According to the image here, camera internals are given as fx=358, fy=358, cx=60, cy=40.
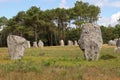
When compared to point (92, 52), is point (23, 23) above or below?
above

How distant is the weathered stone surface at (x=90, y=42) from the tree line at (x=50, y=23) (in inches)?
2812

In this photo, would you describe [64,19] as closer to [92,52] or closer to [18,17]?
[18,17]

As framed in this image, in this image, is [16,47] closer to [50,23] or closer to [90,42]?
[90,42]

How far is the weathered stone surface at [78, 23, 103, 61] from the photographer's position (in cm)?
2916

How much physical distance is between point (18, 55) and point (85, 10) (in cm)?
8510

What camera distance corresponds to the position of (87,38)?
2983cm

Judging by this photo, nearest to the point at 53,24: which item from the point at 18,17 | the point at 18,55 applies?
the point at 18,17

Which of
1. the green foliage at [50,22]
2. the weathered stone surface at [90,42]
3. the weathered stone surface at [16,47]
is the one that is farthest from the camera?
the green foliage at [50,22]

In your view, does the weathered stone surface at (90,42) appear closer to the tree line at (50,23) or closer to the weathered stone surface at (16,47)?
the weathered stone surface at (16,47)

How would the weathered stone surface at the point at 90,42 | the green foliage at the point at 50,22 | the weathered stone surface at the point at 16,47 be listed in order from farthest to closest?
the green foliage at the point at 50,22 < the weathered stone surface at the point at 16,47 < the weathered stone surface at the point at 90,42

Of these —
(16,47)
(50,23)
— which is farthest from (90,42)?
(50,23)

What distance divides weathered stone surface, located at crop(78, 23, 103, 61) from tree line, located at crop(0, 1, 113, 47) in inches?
2812

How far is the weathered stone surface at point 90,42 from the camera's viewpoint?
29.2 meters

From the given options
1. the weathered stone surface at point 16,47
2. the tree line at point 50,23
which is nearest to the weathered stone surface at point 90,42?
the weathered stone surface at point 16,47
